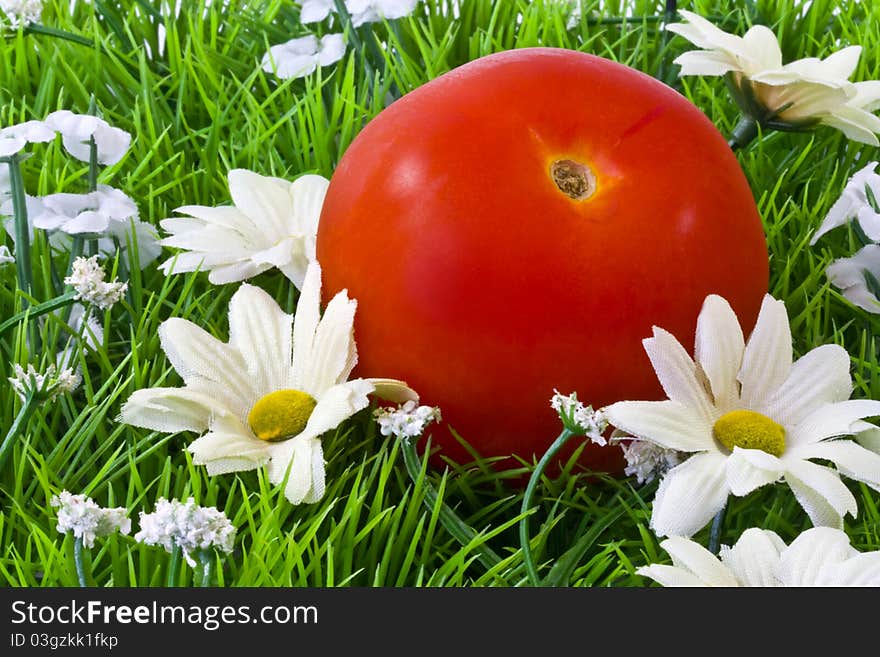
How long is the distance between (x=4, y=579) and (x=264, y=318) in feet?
1.01

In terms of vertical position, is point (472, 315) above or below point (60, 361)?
above

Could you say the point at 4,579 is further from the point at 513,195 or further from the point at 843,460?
the point at 843,460

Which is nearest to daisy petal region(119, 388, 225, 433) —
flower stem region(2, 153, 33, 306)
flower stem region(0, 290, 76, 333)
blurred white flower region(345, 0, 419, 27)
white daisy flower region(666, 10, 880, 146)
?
flower stem region(0, 290, 76, 333)

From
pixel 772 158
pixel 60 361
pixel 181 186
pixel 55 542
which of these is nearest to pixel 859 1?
pixel 772 158

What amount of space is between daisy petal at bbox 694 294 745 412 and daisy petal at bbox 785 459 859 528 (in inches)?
3.6

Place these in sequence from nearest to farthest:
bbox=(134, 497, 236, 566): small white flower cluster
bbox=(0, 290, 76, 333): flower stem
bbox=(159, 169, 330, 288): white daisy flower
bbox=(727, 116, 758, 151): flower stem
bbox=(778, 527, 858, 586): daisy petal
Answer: bbox=(134, 497, 236, 566): small white flower cluster → bbox=(778, 527, 858, 586): daisy petal → bbox=(0, 290, 76, 333): flower stem → bbox=(159, 169, 330, 288): white daisy flower → bbox=(727, 116, 758, 151): flower stem

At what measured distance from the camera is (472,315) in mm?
1020

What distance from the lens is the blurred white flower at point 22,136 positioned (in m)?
1.14

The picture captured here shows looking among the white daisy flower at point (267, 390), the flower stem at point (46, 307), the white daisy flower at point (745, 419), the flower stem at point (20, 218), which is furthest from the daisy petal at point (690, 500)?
the flower stem at point (20, 218)

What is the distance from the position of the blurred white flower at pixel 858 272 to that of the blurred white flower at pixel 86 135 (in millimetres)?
732

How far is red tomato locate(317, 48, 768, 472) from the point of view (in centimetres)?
101

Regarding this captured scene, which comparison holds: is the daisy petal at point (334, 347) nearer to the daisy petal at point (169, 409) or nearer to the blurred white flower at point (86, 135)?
the daisy petal at point (169, 409)

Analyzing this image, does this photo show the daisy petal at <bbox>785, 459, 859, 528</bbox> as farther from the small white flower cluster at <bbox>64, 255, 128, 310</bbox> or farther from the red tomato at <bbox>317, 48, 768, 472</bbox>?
the small white flower cluster at <bbox>64, 255, 128, 310</bbox>

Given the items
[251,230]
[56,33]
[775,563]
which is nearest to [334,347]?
[251,230]
